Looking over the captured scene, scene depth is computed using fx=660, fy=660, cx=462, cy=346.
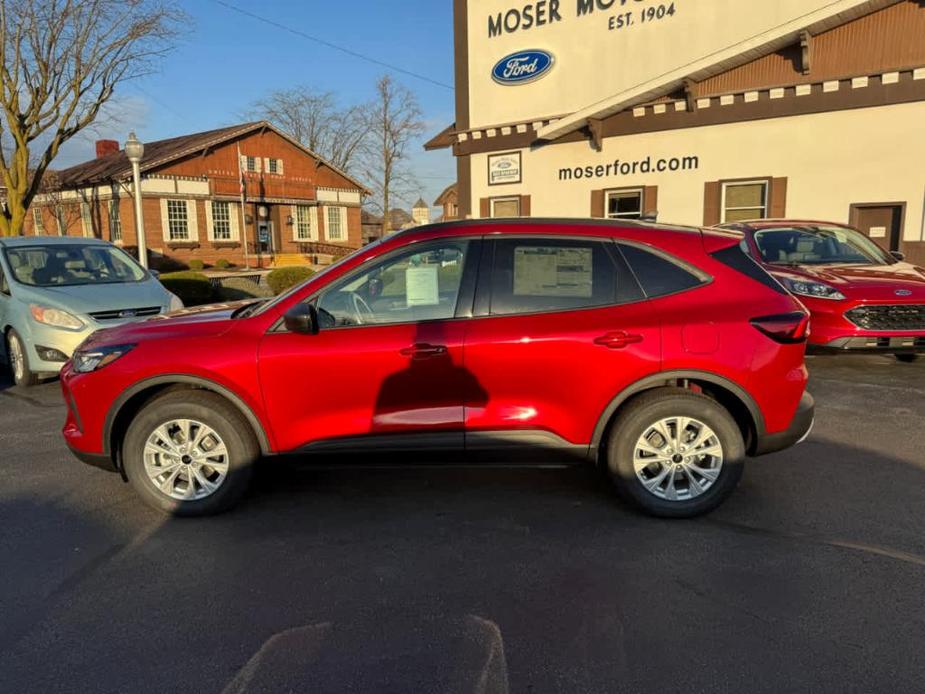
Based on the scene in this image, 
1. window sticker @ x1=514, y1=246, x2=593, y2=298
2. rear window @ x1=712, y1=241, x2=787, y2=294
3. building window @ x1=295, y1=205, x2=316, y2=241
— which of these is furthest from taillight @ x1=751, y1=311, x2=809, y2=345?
building window @ x1=295, y1=205, x2=316, y2=241

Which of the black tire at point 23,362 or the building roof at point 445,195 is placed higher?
the building roof at point 445,195

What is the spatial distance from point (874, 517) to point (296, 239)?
3682cm

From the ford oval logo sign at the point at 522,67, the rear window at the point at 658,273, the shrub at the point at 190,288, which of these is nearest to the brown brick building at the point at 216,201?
the shrub at the point at 190,288

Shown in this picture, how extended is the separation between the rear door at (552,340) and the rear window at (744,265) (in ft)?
1.86

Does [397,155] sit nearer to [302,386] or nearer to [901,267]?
[901,267]

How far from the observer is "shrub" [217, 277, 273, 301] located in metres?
15.2

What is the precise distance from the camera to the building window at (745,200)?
13672 millimetres

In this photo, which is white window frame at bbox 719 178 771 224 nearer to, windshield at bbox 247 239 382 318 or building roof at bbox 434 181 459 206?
windshield at bbox 247 239 382 318

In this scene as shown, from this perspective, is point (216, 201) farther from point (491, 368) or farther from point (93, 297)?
point (491, 368)

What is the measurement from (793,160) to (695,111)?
2.22m

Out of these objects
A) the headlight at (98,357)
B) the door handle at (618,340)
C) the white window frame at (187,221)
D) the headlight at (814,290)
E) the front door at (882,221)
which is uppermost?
the white window frame at (187,221)

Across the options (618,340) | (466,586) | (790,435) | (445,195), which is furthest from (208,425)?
(445,195)

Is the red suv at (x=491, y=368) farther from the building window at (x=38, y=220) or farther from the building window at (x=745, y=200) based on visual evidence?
the building window at (x=38, y=220)

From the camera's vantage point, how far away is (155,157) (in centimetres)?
3166
